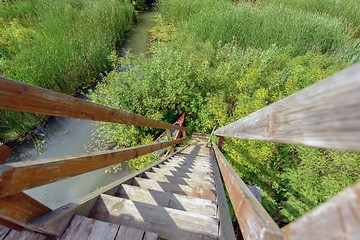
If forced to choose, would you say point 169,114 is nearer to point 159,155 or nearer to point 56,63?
point 159,155

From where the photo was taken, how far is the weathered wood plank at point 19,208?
72 centimetres

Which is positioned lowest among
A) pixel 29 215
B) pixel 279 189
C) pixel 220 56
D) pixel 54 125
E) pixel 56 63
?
pixel 54 125

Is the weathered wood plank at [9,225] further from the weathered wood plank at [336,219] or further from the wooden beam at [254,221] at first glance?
the weathered wood plank at [336,219]

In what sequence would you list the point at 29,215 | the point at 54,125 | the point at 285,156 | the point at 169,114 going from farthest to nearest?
the point at 169,114 → the point at 54,125 → the point at 285,156 → the point at 29,215

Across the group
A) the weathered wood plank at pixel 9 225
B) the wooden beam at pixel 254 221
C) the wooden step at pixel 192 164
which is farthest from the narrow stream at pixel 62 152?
the wooden beam at pixel 254 221

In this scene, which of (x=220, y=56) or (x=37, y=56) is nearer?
(x=37, y=56)

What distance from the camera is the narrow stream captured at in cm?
416

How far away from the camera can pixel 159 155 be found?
489 centimetres

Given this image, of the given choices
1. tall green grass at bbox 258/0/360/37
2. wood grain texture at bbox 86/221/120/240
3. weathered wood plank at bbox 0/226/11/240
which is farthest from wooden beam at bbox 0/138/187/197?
tall green grass at bbox 258/0/360/37

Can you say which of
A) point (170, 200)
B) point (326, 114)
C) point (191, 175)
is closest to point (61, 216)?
point (170, 200)

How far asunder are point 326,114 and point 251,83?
4.88 m

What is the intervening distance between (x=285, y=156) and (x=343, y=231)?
4398mm

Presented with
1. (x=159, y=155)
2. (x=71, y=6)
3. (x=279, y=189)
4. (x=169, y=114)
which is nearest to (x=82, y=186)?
(x=159, y=155)

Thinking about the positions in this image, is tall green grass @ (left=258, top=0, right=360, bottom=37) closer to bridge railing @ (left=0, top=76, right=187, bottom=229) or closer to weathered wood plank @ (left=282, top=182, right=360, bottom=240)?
bridge railing @ (left=0, top=76, right=187, bottom=229)
